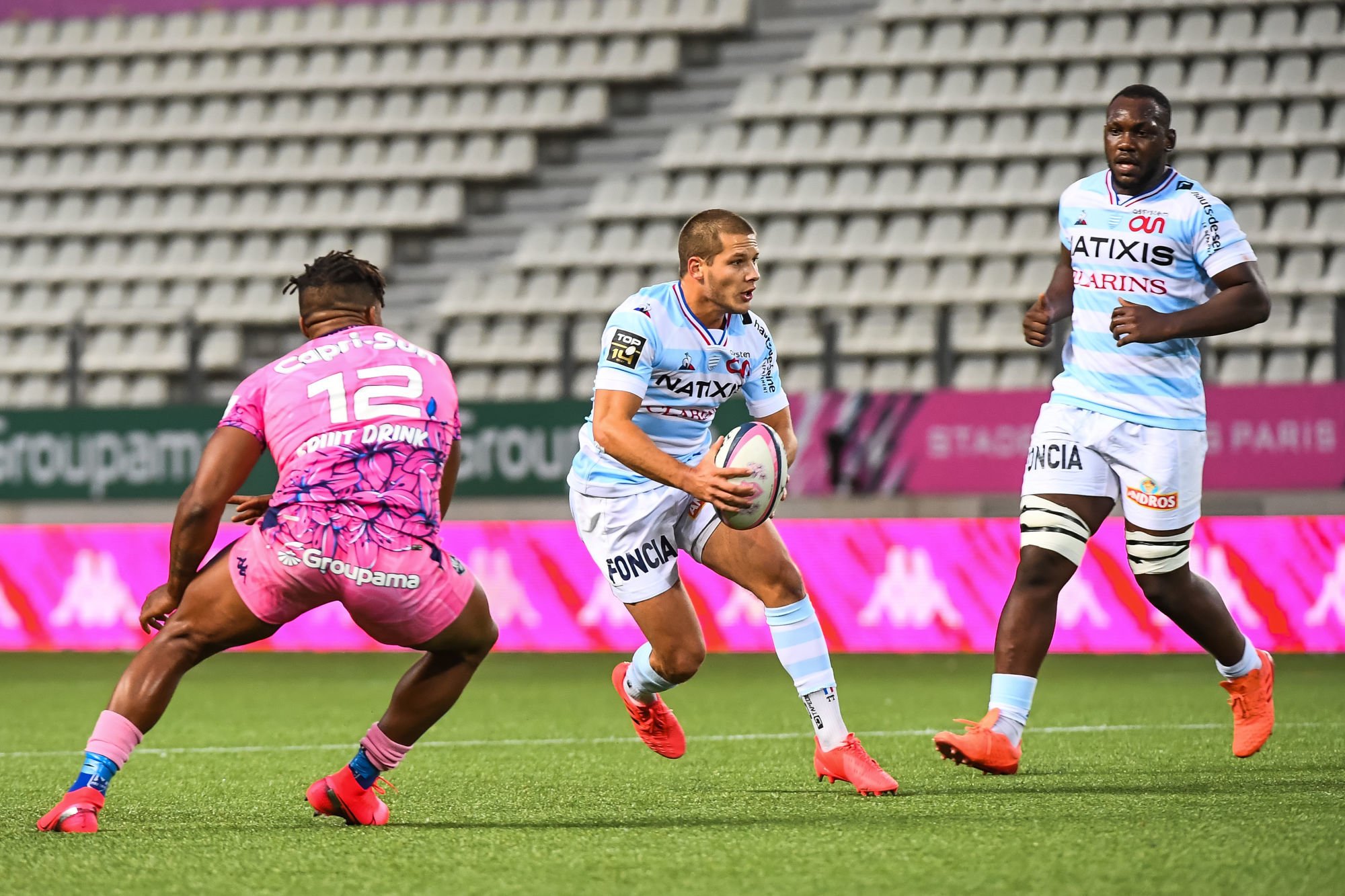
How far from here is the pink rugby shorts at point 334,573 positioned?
530 centimetres

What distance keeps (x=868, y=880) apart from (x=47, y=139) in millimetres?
20866

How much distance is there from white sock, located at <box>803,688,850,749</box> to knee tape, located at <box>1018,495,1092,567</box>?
2.88 ft

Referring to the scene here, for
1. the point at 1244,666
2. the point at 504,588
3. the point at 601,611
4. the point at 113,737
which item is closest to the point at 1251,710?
the point at 1244,666

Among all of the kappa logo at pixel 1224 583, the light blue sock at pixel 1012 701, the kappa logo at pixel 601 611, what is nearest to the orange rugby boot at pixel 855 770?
the light blue sock at pixel 1012 701

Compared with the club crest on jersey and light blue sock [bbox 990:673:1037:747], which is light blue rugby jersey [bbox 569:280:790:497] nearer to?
the club crest on jersey

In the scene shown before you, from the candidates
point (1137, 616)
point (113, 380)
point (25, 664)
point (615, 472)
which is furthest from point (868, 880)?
point (113, 380)

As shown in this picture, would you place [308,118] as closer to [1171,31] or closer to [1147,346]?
[1171,31]

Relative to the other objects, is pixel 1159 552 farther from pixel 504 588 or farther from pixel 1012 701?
pixel 504 588

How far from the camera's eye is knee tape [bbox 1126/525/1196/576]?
258 inches

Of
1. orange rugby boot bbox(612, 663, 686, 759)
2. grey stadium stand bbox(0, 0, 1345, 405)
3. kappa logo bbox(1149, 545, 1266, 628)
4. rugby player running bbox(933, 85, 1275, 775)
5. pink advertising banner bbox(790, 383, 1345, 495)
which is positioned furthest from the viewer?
grey stadium stand bbox(0, 0, 1345, 405)

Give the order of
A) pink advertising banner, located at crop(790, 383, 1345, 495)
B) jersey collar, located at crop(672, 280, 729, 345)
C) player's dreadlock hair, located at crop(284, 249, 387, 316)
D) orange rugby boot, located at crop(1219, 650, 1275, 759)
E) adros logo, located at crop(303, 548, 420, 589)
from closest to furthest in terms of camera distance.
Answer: adros logo, located at crop(303, 548, 420, 589)
player's dreadlock hair, located at crop(284, 249, 387, 316)
jersey collar, located at crop(672, 280, 729, 345)
orange rugby boot, located at crop(1219, 650, 1275, 759)
pink advertising banner, located at crop(790, 383, 1345, 495)

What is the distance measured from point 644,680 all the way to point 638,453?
116 centimetres

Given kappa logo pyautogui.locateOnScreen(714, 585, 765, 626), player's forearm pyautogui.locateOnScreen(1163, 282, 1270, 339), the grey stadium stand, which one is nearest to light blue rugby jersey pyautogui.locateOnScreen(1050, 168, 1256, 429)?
player's forearm pyautogui.locateOnScreen(1163, 282, 1270, 339)

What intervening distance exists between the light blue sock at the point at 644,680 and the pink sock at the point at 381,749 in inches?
51.4
